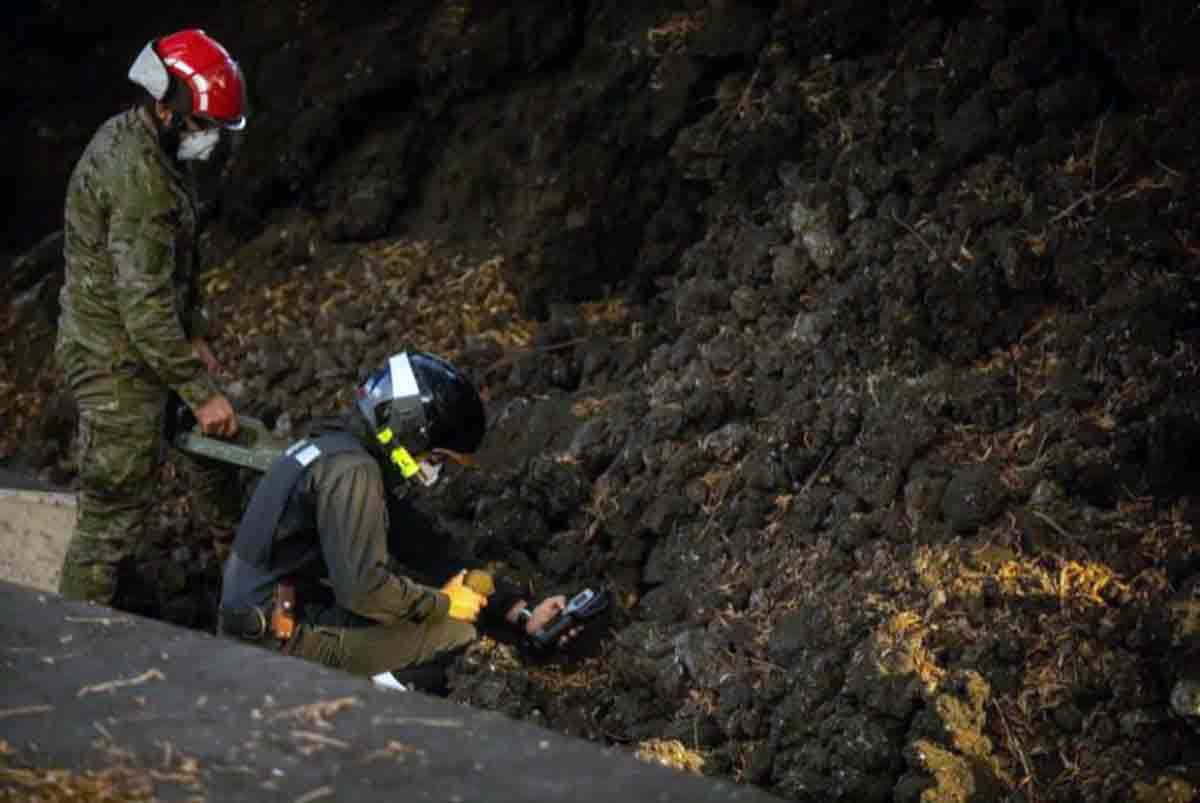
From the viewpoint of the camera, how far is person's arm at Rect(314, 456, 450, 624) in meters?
6.52

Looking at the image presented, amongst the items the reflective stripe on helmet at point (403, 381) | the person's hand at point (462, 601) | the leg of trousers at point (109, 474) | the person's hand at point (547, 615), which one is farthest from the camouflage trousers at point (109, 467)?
the person's hand at point (547, 615)

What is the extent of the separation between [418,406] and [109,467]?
155 cm

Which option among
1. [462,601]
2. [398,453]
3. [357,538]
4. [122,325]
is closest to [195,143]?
[122,325]

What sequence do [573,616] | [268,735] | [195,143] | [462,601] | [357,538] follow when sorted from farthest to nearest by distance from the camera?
1. [195,143]
2. [573,616]
3. [462,601]
4. [357,538]
5. [268,735]

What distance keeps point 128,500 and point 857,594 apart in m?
2.73

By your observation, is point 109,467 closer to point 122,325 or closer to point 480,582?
point 122,325

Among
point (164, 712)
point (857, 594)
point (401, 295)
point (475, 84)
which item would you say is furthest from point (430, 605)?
point (475, 84)

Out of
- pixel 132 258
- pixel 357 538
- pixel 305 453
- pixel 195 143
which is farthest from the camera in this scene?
pixel 195 143

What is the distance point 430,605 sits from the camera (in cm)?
671

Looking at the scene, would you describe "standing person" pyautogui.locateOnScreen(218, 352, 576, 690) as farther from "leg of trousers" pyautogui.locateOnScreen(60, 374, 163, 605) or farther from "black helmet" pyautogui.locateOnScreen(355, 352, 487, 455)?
"leg of trousers" pyautogui.locateOnScreen(60, 374, 163, 605)

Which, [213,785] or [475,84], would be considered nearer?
[213,785]

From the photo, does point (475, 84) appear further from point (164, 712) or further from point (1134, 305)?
point (164, 712)

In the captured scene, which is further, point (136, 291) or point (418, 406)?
point (136, 291)

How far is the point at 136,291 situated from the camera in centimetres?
749
